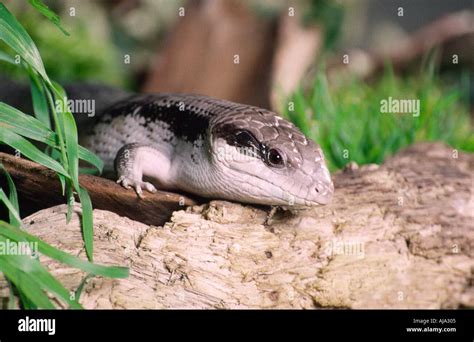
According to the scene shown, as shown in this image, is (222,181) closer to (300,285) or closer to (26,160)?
(300,285)

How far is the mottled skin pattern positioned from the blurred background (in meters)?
1.97

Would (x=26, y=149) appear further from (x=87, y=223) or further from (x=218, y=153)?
(x=218, y=153)

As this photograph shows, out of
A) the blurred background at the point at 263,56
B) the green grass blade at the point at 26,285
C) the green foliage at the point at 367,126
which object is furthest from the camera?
the blurred background at the point at 263,56

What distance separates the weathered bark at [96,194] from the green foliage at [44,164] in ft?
0.37

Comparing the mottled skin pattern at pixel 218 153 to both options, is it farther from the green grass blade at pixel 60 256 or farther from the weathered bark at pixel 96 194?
the green grass blade at pixel 60 256

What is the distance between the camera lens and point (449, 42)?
359 inches

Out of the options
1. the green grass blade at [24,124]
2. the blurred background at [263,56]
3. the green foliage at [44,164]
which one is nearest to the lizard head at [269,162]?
the green foliage at [44,164]

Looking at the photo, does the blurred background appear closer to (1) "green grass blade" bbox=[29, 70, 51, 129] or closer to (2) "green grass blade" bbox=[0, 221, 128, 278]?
(1) "green grass blade" bbox=[29, 70, 51, 129]

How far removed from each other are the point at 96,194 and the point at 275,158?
102cm

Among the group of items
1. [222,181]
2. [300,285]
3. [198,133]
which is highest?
[198,133]

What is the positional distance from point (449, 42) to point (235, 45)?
3403mm

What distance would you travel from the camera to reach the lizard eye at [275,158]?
326 cm

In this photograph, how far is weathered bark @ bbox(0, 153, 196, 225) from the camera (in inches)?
125
